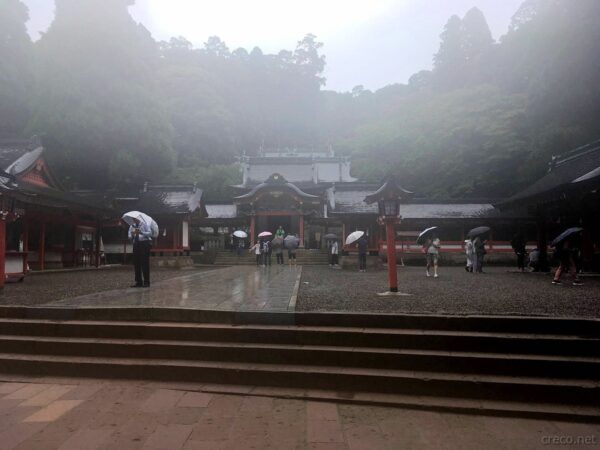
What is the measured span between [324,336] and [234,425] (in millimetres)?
1772

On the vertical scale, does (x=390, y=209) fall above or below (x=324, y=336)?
above

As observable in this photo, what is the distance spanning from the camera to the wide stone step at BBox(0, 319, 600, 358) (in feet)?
16.2

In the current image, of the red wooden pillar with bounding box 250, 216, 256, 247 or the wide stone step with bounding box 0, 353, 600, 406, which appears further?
the red wooden pillar with bounding box 250, 216, 256, 247

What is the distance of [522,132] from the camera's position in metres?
28.0

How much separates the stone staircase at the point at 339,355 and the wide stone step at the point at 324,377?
0.01m

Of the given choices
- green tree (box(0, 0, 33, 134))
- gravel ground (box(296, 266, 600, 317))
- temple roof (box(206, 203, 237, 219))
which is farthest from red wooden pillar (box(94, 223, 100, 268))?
gravel ground (box(296, 266, 600, 317))

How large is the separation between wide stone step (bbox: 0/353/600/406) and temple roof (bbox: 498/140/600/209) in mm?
10974

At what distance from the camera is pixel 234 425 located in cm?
380

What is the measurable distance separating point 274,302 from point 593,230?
14.6 m

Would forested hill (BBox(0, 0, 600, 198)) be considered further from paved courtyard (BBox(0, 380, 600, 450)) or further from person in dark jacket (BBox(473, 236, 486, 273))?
paved courtyard (BBox(0, 380, 600, 450))

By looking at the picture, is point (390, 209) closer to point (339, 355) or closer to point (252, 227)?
point (339, 355)

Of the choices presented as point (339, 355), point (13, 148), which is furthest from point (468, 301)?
point (13, 148)

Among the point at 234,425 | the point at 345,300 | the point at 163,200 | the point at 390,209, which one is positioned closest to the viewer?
the point at 234,425

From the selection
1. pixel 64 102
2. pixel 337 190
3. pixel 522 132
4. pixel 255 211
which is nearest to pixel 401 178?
pixel 337 190
